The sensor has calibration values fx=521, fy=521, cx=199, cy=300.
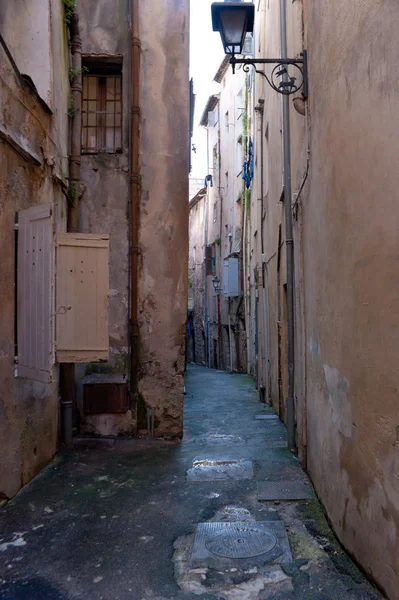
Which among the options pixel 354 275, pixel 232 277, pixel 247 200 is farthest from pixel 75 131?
pixel 232 277

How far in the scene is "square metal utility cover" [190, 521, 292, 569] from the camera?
12.3 feet

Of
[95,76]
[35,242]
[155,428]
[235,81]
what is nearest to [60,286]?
[35,242]

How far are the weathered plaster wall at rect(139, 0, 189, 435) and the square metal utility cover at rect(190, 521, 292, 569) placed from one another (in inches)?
136

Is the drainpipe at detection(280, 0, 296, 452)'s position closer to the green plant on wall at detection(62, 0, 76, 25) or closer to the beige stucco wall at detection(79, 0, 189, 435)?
the beige stucco wall at detection(79, 0, 189, 435)

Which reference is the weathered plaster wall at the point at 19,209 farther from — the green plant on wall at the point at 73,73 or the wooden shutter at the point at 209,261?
the wooden shutter at the point at 209,261

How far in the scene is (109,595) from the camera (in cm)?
335

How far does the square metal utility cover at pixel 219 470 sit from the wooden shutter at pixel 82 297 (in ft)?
5.66

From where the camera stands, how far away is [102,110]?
827cm

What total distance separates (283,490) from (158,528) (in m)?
1.50

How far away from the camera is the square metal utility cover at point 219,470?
5.84m

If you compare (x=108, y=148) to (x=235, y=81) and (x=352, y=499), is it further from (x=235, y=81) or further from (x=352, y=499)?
(x=235, y=81)

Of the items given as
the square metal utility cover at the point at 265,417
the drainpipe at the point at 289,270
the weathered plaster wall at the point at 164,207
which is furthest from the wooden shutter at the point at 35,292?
the square metal utility cover at the point at 265,417

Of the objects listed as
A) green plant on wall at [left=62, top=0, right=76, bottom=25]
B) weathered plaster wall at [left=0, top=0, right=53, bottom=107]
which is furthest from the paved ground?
green plant on wall at [left=62, top=0, right=76, bottom=25]

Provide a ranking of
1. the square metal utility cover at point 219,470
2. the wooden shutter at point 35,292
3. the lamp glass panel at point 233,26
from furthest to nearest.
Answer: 1. the square metal utility cover at point 219,470
2. the lamp glass panel at point 233,26
3. the wooden shutter at point 35,292
